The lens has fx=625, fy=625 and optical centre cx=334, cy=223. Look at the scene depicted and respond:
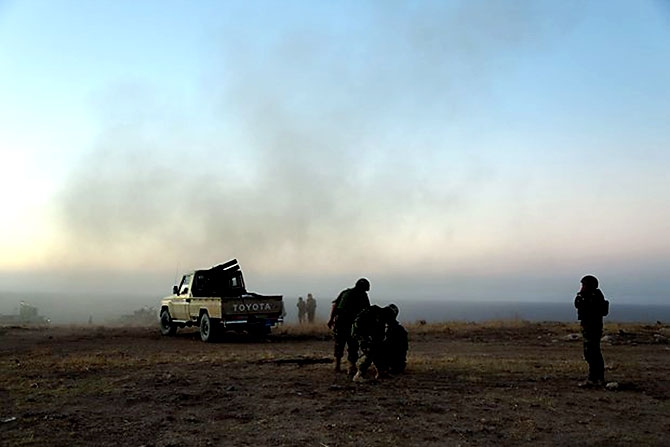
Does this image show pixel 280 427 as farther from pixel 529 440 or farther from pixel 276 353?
pixel 276 353

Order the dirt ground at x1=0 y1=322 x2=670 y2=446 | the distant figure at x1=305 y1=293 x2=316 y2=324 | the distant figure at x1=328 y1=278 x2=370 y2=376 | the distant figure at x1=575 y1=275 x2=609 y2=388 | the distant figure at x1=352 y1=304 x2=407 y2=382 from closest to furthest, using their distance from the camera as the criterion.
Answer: the dirt ground at x1=0 y1=322 x2=670 y2=446, the distant figure at x1=575 y1=275 x2=609 y2=388, the distant figure at x1=352 y1=304 x2=407 y2=382, the distant figure at x1=328 y1=278 x2=370 y2=376, the distant figure at x1=305 y1=293 x2=316 y2=324

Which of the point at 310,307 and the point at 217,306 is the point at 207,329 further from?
the point at 310,307

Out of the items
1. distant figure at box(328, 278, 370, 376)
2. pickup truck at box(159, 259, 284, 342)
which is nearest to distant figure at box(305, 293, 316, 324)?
pickup truck at box(159, 259, 284, 342)

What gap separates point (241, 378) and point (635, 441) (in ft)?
22.1

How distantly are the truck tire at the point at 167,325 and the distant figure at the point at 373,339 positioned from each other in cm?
1380

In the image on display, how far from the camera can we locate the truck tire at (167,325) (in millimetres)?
23922

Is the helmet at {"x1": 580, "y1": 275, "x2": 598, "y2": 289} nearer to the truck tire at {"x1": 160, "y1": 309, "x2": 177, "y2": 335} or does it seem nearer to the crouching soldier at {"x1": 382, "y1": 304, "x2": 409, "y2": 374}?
the crouching soldier at {"x1": 382, "y1": 304, "x2": 409, "y2": 374}

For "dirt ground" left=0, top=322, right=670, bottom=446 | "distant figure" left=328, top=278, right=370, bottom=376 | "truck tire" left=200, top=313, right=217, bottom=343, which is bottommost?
"dirt ground" left=0, top=322, right=670, bottom=446

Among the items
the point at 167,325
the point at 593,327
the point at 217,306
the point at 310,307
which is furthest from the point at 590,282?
the point at 310,307

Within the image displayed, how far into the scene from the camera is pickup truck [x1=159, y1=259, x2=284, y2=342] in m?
20.3

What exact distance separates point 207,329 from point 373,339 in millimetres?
10632

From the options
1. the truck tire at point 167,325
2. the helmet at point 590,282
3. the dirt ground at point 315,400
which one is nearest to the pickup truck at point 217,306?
the truck tire at point 167,325

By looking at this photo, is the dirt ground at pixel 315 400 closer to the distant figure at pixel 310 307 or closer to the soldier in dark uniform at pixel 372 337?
the soldier in dark uniform at pixel 372 337

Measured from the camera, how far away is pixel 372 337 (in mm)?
11516
